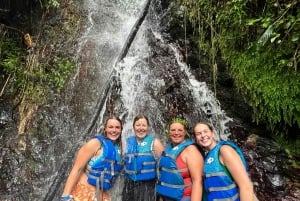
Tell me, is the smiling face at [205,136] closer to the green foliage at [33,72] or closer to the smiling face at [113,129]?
the smiling face at [113,129]

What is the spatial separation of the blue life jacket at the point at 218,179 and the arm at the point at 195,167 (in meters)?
0.08

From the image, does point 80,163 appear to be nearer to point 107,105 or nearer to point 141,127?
point 141,127

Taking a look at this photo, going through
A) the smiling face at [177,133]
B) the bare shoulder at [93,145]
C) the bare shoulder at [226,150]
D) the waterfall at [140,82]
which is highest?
the waterfall at [140,82]

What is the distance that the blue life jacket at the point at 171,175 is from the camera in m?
3.74

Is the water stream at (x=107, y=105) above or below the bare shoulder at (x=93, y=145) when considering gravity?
above

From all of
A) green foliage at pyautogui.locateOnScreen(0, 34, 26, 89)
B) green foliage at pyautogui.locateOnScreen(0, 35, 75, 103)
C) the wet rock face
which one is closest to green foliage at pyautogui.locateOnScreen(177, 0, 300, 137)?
the wet rock face

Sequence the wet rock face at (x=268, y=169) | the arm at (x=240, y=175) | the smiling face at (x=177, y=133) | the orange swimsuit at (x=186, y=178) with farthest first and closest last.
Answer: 1. the wet rock face at (x=268, y=169)
2. the smiling face at (x=177, y=133)
3. the orange swimsuit at (x=186, y=178)
4. the arm at (x=240, y=175)

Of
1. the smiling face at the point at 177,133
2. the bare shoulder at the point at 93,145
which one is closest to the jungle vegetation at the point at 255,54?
the smiling face at the point at 177,133

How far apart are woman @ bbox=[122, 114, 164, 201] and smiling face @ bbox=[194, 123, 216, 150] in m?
0.75

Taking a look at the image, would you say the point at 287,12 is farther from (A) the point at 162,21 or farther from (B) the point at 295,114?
(A) the point at 162,21

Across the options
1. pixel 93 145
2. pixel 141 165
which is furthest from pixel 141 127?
pixel 93 145

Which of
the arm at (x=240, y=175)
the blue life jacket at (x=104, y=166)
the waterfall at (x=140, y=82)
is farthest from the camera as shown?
the waterfall at (x=140, y=82)

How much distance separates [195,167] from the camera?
11.9 feet

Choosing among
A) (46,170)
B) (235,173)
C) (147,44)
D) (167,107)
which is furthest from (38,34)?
(235,173)
